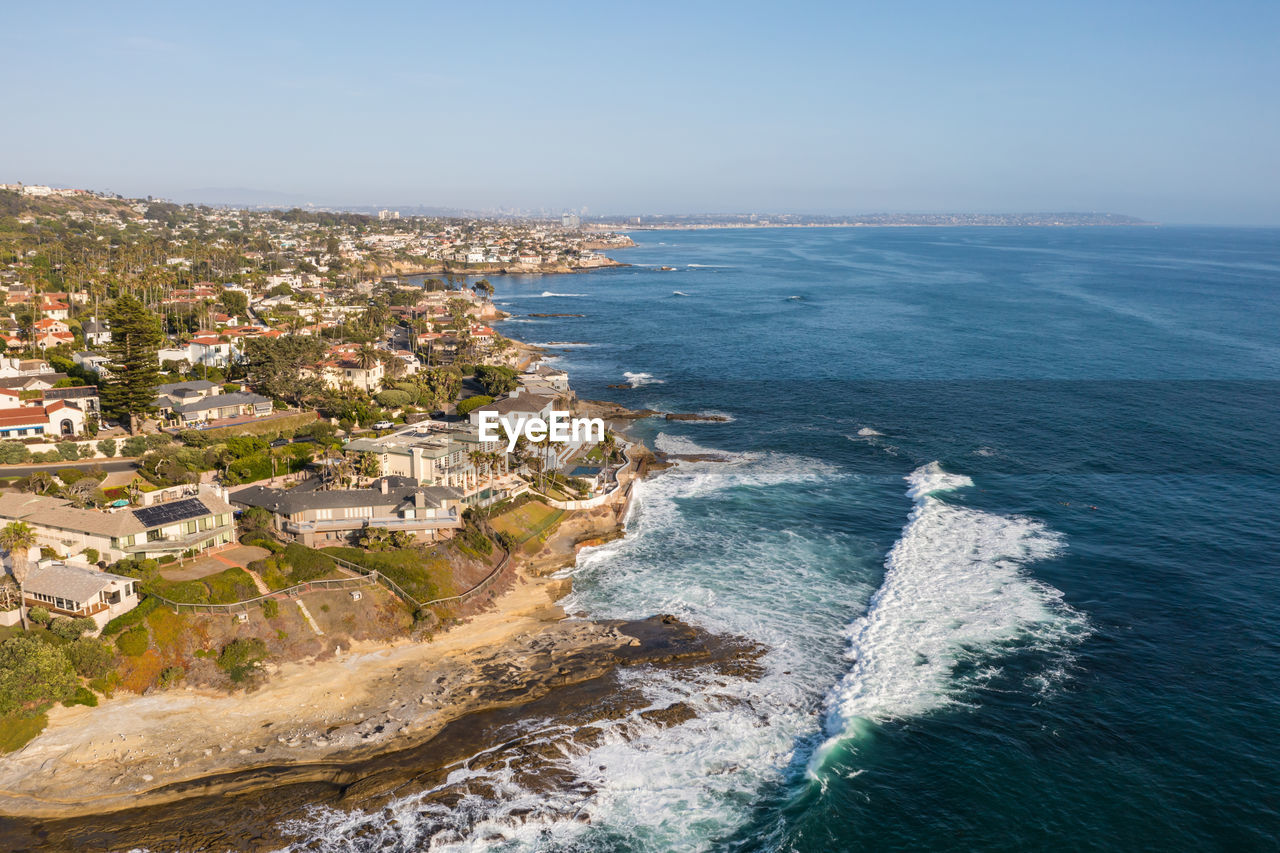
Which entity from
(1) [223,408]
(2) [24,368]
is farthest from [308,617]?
(2) [24,368]

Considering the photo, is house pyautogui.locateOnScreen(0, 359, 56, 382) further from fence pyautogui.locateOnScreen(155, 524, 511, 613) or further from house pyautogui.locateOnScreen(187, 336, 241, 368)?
fence pyautogui.locateOnScreen(155, 524, 511, 613)

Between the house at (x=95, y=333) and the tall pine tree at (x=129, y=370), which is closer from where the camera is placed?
the tall pine tree at (x=129, y=370)

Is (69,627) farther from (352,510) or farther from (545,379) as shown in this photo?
(545,379)

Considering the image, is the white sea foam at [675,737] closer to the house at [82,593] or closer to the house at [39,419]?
the house at [82,593]

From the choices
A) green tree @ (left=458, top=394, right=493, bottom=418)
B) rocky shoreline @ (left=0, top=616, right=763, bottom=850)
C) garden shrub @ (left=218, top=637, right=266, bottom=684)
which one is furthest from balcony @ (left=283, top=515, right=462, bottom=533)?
green tree @ (left=458, top=394, right=493, bottom=418)

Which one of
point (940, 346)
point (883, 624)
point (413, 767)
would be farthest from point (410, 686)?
point (940, 346)

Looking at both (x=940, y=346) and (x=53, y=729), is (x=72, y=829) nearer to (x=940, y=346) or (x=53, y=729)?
(x=53, y=729)

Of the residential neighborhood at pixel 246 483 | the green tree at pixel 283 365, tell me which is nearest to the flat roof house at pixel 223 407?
the residential neighborhood at pixel 246 483
